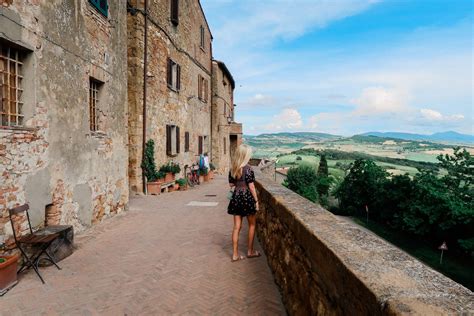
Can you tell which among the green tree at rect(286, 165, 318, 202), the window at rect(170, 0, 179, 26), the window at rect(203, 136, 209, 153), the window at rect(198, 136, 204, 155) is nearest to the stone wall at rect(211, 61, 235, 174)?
the window at rect(203, 136, 209, 153)

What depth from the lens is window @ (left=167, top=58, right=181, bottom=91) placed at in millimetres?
13564

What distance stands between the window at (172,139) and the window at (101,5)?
666 centimetres

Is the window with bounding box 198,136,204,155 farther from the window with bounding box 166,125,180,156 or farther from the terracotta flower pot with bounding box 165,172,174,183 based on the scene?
the terracotta flower pot with bounding box 165,172,174,183

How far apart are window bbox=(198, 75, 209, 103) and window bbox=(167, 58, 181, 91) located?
377 cm

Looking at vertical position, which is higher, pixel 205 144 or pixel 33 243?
pixel 205 144

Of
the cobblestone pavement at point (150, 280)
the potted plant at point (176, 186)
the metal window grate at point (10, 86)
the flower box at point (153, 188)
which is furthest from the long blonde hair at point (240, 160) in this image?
the potted plant at point (176, 186)

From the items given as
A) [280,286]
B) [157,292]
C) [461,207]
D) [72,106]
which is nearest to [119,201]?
[72,106]

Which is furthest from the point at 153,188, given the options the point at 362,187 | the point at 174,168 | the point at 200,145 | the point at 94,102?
the point at 362,187

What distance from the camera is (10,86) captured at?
183 inches

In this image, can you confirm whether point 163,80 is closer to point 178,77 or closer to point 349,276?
point 178,77

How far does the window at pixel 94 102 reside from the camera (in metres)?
7.05

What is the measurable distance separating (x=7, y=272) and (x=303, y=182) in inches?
1406

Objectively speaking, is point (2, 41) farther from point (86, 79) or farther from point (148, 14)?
point (148, 14)

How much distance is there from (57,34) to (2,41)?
1.22 metres
